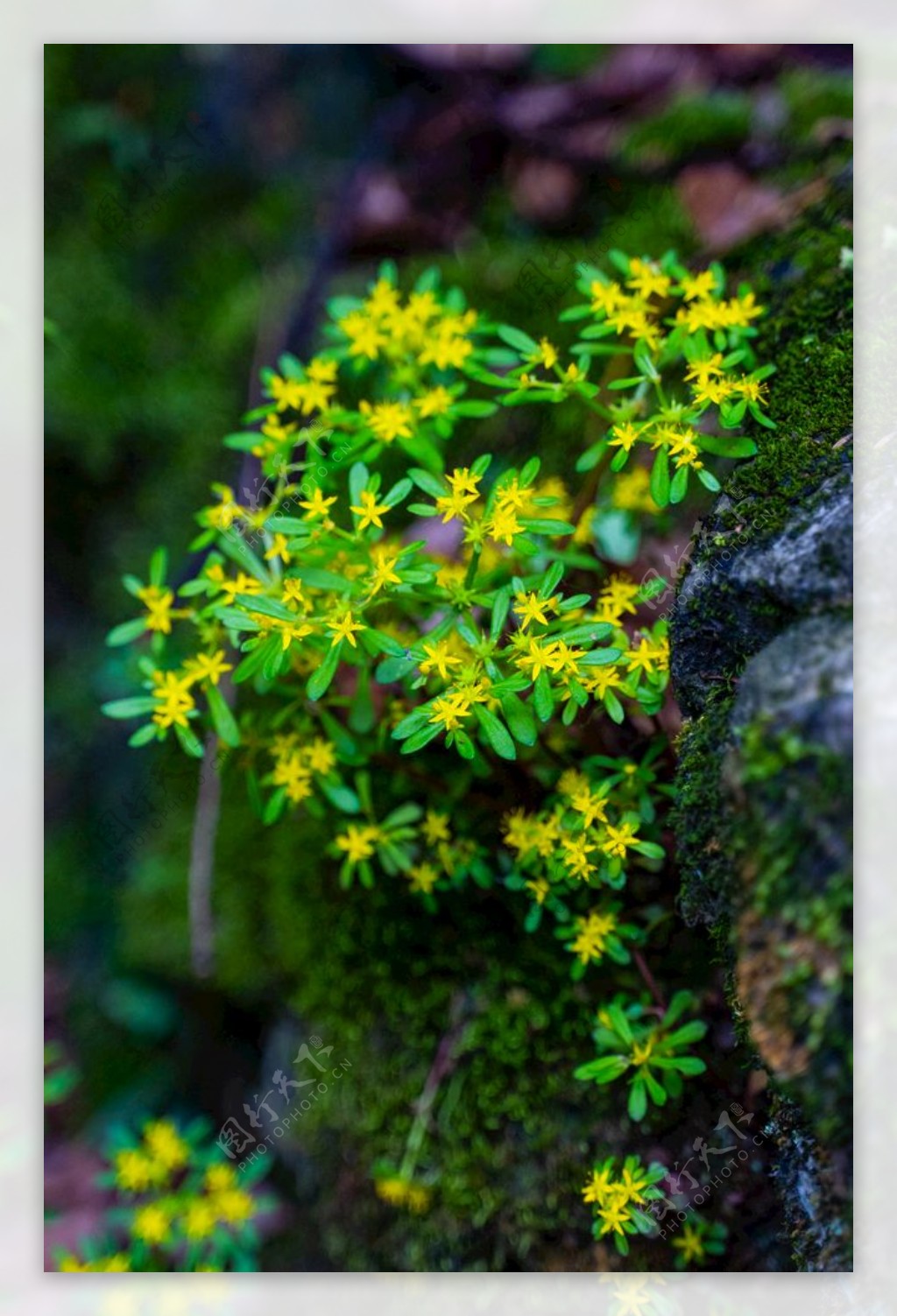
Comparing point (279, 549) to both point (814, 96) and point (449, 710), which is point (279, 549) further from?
point (814, 96)

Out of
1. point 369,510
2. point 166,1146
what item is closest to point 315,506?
point 369,510

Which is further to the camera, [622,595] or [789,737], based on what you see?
[622,595]

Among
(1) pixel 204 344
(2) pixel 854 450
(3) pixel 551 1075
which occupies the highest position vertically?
(1) pixel 204 344

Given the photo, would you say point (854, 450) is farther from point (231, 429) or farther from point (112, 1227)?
point (112, 1227)

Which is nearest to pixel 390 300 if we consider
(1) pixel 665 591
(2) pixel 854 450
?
(1) pixel 665 591

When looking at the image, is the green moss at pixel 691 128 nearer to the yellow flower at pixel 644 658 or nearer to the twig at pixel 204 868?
the yellow flower at pixel 644 658

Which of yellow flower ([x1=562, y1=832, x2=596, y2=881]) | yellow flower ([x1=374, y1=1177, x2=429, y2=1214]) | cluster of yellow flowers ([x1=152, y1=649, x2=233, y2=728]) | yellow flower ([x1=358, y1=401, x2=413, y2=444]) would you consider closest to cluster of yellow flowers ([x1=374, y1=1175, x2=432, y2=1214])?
yellow flower ([x1=374, y1=1177, x2=429, y2=1214])

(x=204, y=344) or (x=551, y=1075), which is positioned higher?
(x=204, y=344)
